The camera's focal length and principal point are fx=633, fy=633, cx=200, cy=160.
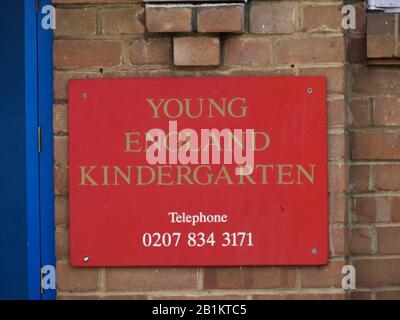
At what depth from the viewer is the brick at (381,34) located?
2018 millimetres

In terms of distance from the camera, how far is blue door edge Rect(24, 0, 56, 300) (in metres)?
2.16

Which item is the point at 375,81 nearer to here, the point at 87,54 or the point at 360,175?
the point at 360,175

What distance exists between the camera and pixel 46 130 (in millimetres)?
2158

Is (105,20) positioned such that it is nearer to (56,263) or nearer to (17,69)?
(17,69)

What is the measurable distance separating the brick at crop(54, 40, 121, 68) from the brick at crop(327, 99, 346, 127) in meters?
0.69

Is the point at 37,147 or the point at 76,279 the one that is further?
the point at 37,147

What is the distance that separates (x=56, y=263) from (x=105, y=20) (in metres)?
0.80

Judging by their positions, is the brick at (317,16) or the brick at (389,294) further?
the brick at (389,294)

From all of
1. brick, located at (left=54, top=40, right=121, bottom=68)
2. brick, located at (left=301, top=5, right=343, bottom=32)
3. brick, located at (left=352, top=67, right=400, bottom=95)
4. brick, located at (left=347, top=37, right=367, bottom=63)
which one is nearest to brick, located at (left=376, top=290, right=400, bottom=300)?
brick, located at (left=352, top=67, right=400, bottom=95)

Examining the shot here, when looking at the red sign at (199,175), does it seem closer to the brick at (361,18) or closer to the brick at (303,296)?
the brick at (303,296)

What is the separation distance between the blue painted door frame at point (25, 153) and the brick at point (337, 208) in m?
0.93

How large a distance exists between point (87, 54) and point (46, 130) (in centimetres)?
31

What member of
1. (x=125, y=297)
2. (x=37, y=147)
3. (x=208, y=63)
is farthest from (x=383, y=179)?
(x=37, y=147)

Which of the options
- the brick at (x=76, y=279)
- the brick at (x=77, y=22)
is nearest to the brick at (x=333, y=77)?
the brick at (x=77, y=22)
